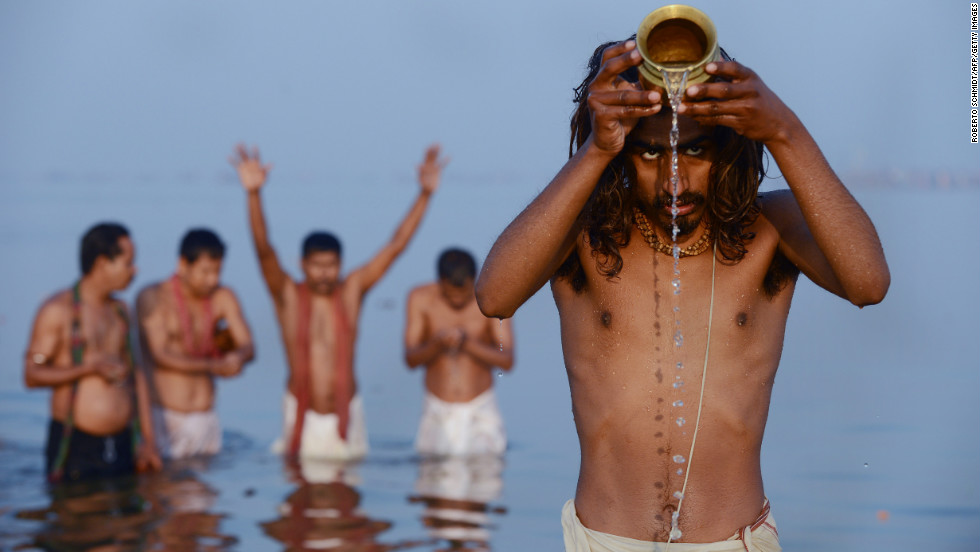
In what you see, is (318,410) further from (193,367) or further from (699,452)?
(699,452)

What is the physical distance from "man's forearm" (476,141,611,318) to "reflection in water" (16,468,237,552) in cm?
398

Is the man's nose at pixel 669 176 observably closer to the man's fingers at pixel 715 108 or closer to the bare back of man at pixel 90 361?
the man's fingers at pixel 715 108

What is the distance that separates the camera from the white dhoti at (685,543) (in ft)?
8.47

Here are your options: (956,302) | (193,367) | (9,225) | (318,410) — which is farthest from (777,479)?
(9,225)

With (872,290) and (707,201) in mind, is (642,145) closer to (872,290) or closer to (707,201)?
(707,201)

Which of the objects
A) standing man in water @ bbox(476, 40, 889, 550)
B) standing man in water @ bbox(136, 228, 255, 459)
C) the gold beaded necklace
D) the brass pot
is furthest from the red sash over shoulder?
the brass pot

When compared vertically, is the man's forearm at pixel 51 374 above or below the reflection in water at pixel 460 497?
above

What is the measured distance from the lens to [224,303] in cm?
873

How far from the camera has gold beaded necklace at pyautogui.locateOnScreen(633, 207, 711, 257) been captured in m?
2.66

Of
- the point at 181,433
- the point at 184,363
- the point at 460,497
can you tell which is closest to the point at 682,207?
the point at 460,497

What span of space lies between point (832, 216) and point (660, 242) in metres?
0.45

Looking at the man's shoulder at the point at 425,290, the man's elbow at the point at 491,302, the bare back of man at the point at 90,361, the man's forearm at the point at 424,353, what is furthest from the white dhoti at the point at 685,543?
the man's shoulder at the point at 425,290

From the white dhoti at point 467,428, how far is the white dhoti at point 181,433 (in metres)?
1.68

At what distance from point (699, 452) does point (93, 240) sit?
5719 millimetres
